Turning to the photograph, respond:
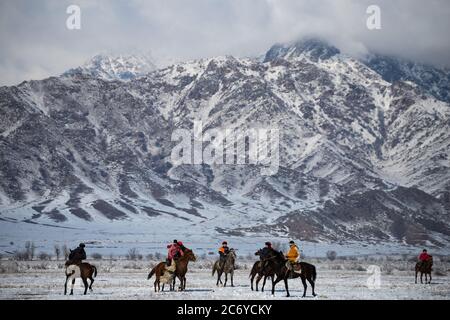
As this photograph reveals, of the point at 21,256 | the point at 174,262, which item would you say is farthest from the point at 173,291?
the point at 21,256

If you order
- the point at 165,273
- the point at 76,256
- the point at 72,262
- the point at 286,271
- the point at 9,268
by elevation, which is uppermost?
the point at 76,256

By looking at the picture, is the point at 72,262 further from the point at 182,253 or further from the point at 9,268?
the point at 9,268

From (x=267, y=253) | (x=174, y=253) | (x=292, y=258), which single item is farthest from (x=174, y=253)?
(x=292, y=258)

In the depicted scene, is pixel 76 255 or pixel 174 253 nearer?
pixel 76 255

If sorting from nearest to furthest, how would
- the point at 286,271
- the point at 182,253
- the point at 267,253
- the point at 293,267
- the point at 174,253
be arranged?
1. the point at 293,267
2. the point at 286,271
3. the point at 267,253
4. the point at 174,253
5. the point at 182,253

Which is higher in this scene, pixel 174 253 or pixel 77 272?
pixel 174 253

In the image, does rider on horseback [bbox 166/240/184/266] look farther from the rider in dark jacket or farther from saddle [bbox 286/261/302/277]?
saddle [bbox 286/261/302/277]

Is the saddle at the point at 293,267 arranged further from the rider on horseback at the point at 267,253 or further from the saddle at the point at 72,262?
the saddle at the point at 72,262

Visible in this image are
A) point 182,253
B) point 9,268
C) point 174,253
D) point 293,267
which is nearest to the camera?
point 293,267

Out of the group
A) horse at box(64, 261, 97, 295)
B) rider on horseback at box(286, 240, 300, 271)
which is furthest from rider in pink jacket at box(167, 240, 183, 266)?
rider on horseback at box(286, 240, 300, 271)

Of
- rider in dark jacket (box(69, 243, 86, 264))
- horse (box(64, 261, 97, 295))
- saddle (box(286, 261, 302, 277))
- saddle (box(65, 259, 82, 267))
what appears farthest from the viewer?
horse (box(64, 261, 97, 295))

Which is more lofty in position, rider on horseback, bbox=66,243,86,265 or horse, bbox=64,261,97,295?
rider on horseback, bbox=66,243,86,265

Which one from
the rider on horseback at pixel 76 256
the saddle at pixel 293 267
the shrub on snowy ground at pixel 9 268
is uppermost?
the rider on horseback at pixel 76 256

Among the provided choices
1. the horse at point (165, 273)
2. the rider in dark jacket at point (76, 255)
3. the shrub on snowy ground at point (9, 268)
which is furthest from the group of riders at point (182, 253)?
the shrub on snowy ground at point (9, 268)
